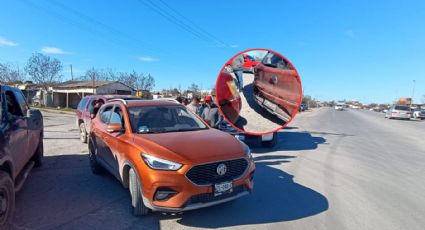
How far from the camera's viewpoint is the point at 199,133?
15.0 feet

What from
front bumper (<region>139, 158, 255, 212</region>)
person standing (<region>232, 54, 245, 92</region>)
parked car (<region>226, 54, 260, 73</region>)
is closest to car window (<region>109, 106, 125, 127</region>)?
front bumper (<region>139, 158, 255, 212</region>)

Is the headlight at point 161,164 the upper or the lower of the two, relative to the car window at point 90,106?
lower

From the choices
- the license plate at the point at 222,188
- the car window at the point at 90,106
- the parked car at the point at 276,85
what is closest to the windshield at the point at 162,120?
the parked car at the point at 276,85

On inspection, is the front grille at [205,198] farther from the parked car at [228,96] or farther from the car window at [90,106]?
the car window at [90,106]

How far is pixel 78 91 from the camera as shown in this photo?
132 feet

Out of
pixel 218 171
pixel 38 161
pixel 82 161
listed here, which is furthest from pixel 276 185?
pixel 38 161

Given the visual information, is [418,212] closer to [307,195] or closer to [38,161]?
[307,195]

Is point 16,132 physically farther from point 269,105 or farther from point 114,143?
point 269,105

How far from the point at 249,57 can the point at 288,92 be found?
96 cm

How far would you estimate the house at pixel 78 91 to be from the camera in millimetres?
38656

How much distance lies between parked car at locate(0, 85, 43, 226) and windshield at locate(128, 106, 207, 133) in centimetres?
171

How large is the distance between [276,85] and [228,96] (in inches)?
36.6

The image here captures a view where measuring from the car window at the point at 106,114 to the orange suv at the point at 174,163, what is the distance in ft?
3.04

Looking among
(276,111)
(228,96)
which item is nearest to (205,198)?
(228,96)
